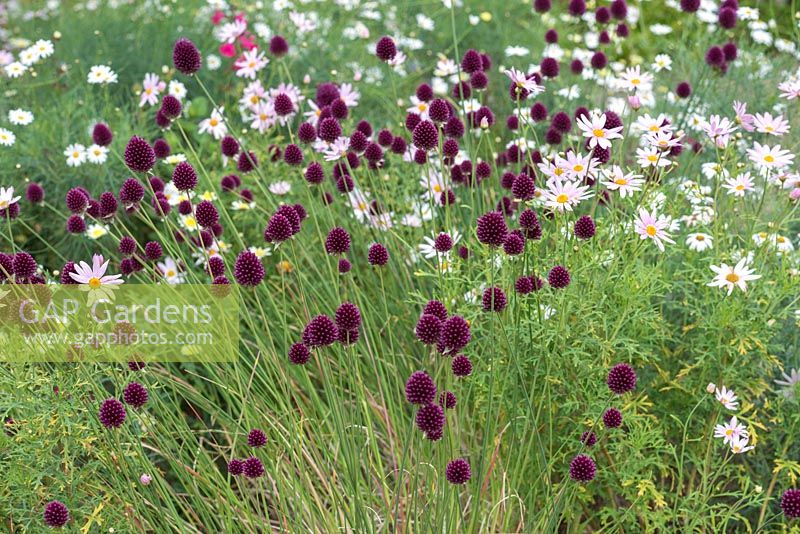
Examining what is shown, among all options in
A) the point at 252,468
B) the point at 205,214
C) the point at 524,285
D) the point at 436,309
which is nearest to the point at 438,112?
the point at 524,285

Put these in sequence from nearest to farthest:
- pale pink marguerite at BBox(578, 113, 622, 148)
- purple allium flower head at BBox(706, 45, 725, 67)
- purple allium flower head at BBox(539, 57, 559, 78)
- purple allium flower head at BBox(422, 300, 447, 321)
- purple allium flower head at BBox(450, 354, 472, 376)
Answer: purple allium flower head at BBox(422, 300, 447, 321) < purple allium flower head at BBox(450, 354, 472, 376) < pale pink marguerite at BBox(578, 113, 622, 148) < purple allium flower head at BBox(539, 57, 559, 78) < purple allium flower head at BBox(706, 45, 725, 67)

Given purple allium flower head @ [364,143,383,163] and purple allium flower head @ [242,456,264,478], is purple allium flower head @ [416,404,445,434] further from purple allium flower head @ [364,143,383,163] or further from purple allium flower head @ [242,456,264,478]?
purple allium flower head @ [364,143,383,163]

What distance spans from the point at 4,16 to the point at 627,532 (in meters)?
6.08

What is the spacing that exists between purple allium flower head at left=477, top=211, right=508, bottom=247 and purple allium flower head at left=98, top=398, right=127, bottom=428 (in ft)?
3.55

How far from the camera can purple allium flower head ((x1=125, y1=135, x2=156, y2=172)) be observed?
2.79 meters

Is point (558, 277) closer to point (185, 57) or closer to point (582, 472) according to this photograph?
point (582, 472)

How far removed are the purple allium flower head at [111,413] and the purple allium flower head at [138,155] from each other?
2.41ft

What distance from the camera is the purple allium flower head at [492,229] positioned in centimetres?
242

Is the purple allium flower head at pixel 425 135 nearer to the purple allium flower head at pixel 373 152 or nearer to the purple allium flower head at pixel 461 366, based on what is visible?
the purple allium flower head at pixel 373 152

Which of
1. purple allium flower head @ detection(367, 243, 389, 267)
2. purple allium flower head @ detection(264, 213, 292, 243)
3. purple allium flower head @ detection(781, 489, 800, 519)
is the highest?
purple allium flower head @ detection(264, 213, 292, 243)

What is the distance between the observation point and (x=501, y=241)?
245 centimetres

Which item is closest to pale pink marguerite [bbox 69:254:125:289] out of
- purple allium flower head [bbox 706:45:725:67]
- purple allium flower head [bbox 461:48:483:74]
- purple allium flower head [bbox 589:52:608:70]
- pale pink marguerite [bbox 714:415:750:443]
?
purple allium flower head [bbox 461:48:483:74]

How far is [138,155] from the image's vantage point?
9.22ft

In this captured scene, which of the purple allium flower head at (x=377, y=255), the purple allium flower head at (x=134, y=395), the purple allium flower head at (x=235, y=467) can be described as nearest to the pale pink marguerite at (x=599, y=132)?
the purple allium flower head at (x=377, y=255)
